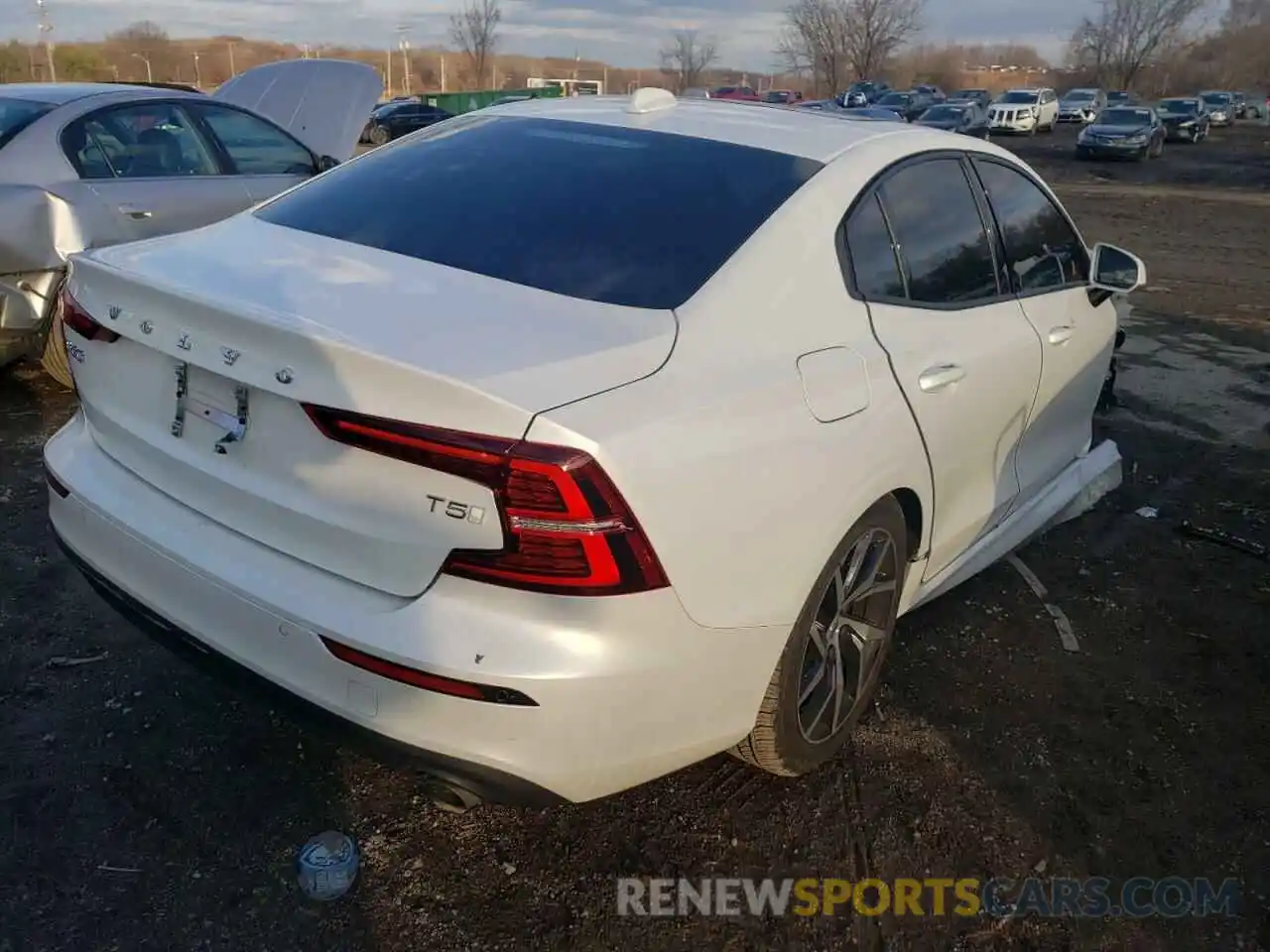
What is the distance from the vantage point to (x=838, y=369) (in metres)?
2.48

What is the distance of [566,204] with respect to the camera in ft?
8.99

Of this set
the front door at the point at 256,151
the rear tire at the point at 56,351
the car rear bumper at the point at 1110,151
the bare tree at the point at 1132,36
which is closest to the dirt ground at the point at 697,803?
the rear tire at the point at 56,351

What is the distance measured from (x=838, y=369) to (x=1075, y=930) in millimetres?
1384

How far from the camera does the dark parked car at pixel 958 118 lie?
32.2 m

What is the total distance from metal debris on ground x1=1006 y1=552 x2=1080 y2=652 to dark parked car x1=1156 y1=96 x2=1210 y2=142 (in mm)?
39379

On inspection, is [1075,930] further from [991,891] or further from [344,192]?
[344,192]

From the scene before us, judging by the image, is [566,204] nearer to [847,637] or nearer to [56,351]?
[847,637]

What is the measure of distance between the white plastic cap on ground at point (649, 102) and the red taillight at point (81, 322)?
5.49ft

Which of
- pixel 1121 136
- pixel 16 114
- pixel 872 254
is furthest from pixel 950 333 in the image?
pixel 1121 136

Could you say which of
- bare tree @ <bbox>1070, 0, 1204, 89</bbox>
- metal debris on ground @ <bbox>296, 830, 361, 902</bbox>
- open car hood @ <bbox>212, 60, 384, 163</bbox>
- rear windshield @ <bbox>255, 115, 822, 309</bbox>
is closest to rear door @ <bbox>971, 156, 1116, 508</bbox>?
rear windshield @ <bbox>255, 115, 822, 309</bbox>

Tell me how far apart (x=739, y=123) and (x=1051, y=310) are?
136cm

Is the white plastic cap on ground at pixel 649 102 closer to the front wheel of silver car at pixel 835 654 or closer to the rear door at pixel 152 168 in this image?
the front wheel of silver car at pixel 835 654

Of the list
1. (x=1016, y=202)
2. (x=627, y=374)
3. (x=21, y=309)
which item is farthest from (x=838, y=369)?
(x=21, y=309)

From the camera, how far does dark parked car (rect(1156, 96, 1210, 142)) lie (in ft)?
125
